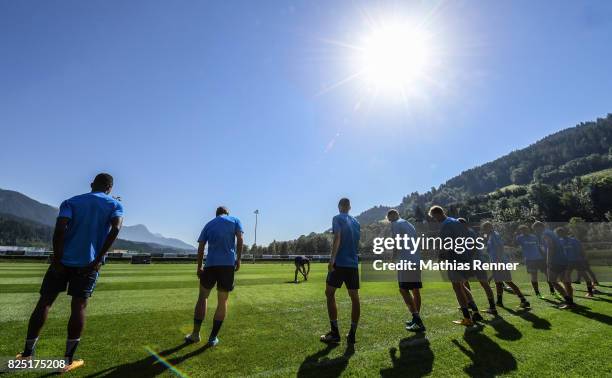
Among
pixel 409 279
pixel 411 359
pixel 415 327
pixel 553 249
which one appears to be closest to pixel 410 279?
pixel 409 279

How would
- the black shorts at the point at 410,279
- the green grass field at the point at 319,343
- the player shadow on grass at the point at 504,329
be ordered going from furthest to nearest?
the black shorts at the point at 410,279 → the player shadow on grass at the point at 504,329 → the green grass field at the point at 319,343

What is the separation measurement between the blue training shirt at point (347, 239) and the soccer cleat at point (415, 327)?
1.77 metres

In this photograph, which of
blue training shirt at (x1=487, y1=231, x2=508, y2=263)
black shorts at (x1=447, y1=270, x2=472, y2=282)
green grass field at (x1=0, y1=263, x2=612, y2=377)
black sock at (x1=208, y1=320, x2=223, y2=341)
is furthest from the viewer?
blue training shirt at (x1=487, y1=231, x2=508, y2=263)

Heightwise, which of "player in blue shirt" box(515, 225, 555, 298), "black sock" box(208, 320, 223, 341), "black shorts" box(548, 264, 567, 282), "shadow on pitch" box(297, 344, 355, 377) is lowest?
"shadow on pitch" box(297, 344, 355, 377)

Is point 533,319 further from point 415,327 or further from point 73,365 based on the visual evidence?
point 73,365

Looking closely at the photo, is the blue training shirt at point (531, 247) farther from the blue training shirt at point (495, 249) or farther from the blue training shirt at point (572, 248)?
the blue training shirt at point (495, 249)

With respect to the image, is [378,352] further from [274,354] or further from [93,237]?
[93,237]

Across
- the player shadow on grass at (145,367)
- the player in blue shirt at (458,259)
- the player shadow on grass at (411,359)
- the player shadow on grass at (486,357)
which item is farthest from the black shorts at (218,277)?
the player in blue shirt at (458,259)

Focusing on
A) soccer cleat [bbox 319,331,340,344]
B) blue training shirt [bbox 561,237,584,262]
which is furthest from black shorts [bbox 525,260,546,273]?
soccer cleat [bbox 319,331,340,344]

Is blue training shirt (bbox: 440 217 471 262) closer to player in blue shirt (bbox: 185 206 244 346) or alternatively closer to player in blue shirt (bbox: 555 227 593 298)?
player in blue shirt (bbox: 185 206 244 346)

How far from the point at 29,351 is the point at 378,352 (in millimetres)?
4759

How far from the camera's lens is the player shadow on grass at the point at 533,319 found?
6457 millimetres

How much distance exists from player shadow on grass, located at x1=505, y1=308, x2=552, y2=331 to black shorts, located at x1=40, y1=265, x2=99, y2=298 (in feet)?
26.6

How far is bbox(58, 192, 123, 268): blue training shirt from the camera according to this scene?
13.7ft
